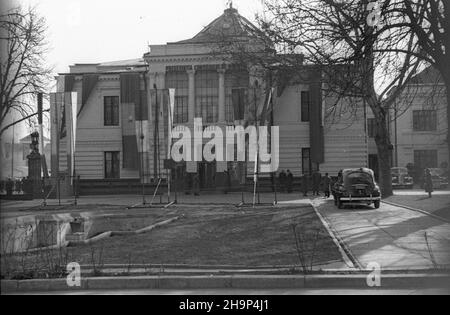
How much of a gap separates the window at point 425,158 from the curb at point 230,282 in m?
58.5

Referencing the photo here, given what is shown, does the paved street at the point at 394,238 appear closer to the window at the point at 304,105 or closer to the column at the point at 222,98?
the window at the point at 304,105

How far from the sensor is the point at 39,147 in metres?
41.4

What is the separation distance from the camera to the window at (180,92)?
2185 inches

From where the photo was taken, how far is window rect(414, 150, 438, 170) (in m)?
65.0

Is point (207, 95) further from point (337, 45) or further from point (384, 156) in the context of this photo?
point (337, 45)

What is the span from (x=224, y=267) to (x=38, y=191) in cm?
3322

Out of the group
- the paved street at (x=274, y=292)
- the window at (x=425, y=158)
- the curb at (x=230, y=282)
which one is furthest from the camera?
the window at (x=425, y=158)

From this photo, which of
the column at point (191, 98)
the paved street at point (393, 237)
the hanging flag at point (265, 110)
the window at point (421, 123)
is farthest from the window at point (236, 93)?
the window at point (421, 123)

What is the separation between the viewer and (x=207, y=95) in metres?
56.3

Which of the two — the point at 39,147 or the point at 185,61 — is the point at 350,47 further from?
the point at 185,61

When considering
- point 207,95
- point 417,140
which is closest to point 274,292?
point 207,95

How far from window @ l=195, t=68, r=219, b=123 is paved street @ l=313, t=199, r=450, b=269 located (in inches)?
1368

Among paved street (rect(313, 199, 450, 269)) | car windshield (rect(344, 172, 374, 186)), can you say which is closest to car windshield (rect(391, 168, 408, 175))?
car windshield (rect(344, 172, 374, 186))
